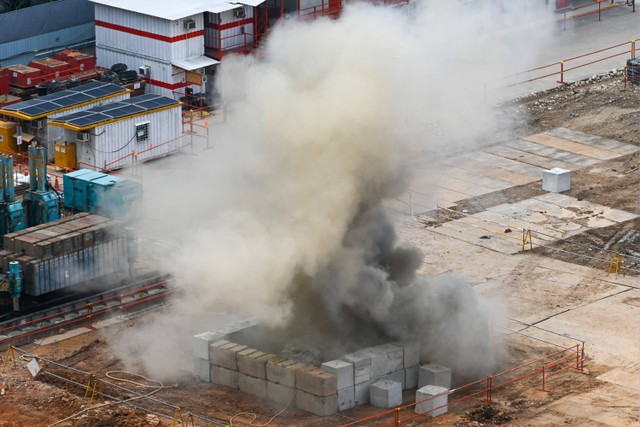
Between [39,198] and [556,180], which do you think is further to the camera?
[556,180]

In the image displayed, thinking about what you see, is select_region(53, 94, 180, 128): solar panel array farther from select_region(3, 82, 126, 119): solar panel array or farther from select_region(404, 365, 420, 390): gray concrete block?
select_region(404, 365, 420, 390): gray concrete block

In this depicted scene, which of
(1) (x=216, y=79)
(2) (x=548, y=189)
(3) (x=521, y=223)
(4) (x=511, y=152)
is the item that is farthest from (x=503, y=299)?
(1) (x=216, y=79)

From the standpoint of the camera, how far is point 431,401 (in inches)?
1652

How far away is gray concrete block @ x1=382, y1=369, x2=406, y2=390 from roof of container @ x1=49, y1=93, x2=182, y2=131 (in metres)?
21.0

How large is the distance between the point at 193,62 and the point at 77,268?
805 inches

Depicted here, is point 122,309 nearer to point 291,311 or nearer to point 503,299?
point 291,311

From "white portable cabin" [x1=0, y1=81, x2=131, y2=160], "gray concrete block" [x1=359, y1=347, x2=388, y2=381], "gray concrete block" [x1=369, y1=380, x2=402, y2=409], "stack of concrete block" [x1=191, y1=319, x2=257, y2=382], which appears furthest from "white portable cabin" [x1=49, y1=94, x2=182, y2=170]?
"gray concrete block" [x1=369, y1=380, x2=402, y2=409]

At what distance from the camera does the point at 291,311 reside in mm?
44500

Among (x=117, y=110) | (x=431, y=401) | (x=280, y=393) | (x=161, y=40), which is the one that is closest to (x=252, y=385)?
(x=280, y=393)

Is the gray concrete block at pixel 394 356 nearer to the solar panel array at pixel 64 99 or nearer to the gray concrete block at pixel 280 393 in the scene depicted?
the gray concrete block at pixel 280 393

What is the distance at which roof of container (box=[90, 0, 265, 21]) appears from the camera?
67062 millimetres

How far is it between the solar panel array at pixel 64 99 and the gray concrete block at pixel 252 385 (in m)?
21.7

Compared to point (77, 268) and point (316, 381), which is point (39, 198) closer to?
point (77, 268)

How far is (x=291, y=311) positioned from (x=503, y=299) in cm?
853
